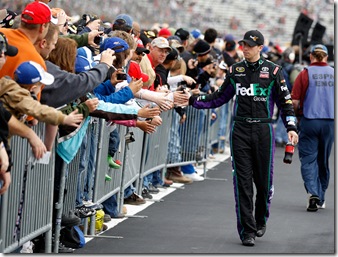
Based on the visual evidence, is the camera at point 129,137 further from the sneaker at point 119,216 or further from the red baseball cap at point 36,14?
the red baseball cap at point 36,14

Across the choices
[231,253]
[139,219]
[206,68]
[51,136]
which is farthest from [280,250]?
[206,68]

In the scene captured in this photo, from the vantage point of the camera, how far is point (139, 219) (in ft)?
37.9

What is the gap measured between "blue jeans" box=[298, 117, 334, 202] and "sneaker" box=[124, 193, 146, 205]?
212 centimetres

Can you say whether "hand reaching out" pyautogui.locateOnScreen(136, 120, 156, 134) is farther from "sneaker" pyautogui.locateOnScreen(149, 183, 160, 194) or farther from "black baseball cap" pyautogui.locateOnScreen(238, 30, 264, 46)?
"sneaker" pyautogui.locateOnScreen(149, 183, 160, 194)

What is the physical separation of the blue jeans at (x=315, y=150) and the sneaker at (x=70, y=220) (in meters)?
A: 4.82

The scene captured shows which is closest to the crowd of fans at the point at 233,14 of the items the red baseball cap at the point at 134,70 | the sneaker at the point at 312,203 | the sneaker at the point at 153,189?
the sneaker at the point at 153,189

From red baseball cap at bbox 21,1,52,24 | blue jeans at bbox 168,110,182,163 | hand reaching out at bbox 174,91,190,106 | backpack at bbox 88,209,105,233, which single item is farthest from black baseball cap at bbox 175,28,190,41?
red baseball cap at bbox 21,1,52,24

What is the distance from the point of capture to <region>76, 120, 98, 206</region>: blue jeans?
948cm

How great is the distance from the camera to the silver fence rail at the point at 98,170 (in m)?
7.70

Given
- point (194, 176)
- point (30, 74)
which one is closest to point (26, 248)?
point (30, 74)

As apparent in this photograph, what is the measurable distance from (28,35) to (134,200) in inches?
197

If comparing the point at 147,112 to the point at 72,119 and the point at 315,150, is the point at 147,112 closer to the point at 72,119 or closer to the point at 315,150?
the point at 72,119

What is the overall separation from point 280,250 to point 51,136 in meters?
2.89

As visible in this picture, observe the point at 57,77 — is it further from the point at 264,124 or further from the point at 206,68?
the point at 206,68
